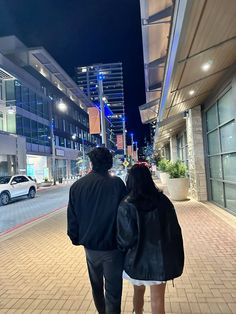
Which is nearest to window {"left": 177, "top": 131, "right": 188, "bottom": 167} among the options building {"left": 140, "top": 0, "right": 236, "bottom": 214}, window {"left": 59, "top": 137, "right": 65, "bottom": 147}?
building {"left": 140, "top": 0, "right": 236, "bottom": 214}

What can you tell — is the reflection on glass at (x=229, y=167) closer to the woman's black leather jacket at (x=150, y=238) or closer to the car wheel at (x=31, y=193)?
the woman's black leather jacket at (x=150, y=238)

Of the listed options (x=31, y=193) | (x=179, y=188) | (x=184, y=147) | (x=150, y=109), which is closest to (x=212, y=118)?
(x=179, y=188)

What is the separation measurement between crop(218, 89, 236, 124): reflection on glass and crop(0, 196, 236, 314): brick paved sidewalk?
9.92 feet

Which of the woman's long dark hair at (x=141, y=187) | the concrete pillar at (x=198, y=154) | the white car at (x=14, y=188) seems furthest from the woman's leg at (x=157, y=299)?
the white car at (x=14, y=188)

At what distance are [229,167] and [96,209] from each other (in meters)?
7.23

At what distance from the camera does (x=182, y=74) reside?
7289 mm

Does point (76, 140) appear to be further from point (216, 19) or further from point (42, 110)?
point (216, 19)

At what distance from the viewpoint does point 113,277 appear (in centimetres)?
299

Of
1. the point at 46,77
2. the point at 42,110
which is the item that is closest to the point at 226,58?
the point at 42,110

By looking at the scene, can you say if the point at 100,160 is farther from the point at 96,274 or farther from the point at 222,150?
the point at 222,150

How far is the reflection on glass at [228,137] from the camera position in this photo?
8.48 meters

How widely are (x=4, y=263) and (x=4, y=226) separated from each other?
14.9 ft

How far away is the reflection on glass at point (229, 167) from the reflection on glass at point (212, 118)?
1.68 m

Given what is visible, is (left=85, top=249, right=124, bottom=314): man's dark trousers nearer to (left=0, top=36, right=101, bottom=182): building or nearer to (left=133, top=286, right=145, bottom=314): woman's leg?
(left=133, top=286, right=145, bottom=314): woman's leg
